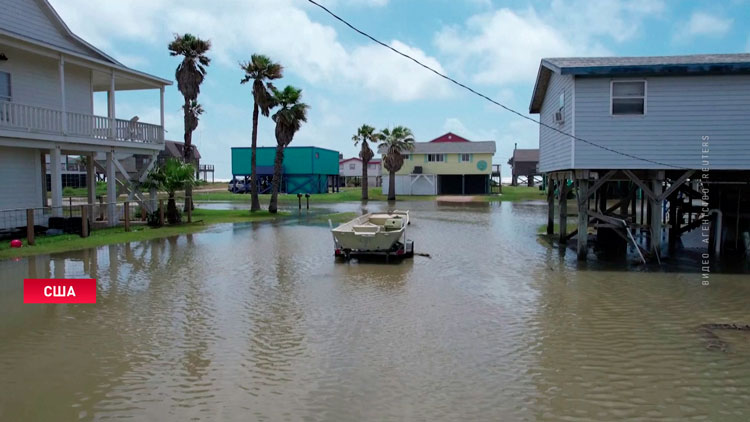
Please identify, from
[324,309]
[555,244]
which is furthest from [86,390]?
[555,244]

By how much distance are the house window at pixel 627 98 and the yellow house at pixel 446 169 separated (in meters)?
50.2

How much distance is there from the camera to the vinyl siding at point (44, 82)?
21234 mm

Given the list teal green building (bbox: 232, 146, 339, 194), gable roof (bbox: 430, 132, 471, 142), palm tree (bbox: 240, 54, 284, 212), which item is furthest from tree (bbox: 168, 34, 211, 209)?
gable roof (bbox: 430, 132, 471, 142)

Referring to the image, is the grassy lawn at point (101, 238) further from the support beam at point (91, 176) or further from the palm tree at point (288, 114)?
the palm tree at point (288, 114)

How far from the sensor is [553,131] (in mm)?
21141

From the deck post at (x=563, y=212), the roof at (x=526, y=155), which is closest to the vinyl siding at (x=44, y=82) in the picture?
the deck post at (x=563, y=212)

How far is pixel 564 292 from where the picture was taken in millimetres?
13406

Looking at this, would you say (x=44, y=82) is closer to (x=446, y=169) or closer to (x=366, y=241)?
(x=366, y=241)

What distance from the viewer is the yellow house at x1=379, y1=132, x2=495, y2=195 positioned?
224ft

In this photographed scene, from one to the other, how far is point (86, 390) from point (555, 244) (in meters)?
18.4

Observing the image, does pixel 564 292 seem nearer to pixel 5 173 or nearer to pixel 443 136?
pixel 5 173

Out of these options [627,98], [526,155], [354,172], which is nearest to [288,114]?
[627,98]

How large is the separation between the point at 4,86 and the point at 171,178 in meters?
7.55

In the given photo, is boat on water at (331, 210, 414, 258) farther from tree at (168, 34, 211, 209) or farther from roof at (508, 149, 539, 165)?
roof at (508, 149, 539, 165)
